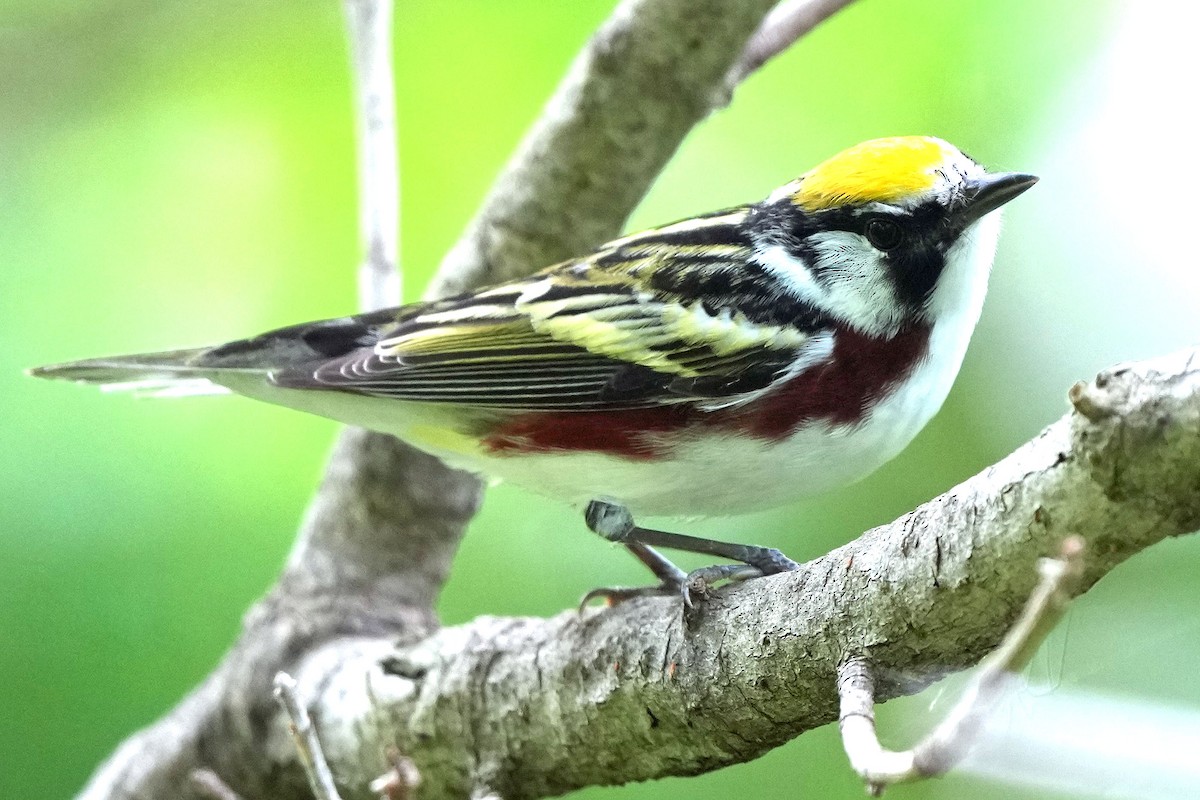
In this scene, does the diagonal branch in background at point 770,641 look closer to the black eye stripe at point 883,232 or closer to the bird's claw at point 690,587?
the bird's claw at point 690,587

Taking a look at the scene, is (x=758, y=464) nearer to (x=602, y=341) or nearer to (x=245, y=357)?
(x=602, y=341)

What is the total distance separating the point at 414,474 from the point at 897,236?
168 centimetres

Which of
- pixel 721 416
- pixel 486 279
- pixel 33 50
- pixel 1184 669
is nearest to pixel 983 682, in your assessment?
pixel 1184 669

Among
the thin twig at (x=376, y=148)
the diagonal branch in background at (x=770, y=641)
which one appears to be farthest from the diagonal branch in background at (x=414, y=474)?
the diagonal branch in background at (x=770, y=641)

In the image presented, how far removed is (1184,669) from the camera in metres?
1.81

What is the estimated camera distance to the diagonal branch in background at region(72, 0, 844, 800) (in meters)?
2.93

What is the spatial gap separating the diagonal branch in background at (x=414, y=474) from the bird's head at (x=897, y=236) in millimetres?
582

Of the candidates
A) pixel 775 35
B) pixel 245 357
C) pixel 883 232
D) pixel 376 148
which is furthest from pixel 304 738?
pixel 775 35

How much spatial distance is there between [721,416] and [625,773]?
0.73 m

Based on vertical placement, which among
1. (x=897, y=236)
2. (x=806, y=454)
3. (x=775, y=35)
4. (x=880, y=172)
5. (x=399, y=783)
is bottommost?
(x=399, y=783)

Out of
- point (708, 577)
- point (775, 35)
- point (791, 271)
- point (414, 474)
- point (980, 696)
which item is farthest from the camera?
point (414, 474)

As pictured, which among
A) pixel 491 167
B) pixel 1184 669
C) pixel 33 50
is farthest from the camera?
pixel 33 50

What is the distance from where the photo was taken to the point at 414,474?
3.48 meters

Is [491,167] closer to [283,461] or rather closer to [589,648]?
[283,461]
